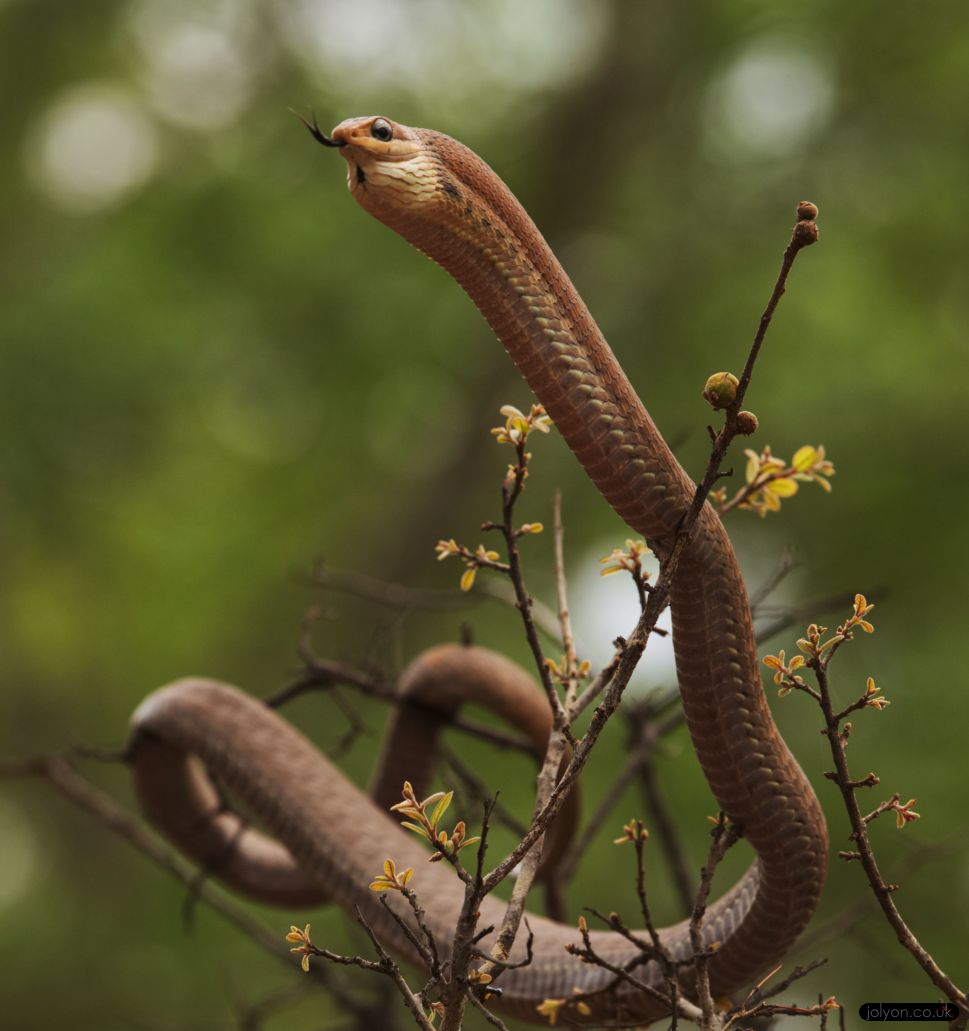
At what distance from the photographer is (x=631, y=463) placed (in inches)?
55.4

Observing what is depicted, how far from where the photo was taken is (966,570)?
6238mm

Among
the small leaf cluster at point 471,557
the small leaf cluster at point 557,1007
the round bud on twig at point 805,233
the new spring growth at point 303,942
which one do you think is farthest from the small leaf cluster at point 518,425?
the small leaf cluster at point 557,1007

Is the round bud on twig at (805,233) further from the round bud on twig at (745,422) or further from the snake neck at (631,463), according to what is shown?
the snake neck at (631,463)

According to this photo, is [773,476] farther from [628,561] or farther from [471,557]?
[471,557]

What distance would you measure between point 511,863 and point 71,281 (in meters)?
6.89

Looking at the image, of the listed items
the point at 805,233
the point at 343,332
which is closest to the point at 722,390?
the point at 805,233

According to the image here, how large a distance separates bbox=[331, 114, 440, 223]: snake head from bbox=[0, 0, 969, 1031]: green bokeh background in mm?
5116

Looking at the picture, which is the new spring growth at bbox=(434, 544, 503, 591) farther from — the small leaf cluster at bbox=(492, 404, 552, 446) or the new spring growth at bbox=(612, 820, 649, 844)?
the new spring growth at bbox=(612, 820, 649, 844)

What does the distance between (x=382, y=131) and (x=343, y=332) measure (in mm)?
7023

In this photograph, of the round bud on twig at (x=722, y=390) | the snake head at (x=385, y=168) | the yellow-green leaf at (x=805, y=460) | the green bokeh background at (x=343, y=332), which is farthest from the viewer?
the green bokeh background at (x=343, y=332)

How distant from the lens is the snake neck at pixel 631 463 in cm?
141

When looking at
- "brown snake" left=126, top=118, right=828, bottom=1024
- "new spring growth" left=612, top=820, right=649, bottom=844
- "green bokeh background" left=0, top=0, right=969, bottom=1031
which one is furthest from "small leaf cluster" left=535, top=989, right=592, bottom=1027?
"green bokeh background" left=0, top=0, right=969, bottom=1031

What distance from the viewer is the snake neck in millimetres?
1413

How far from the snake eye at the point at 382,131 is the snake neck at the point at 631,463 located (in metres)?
0.06
